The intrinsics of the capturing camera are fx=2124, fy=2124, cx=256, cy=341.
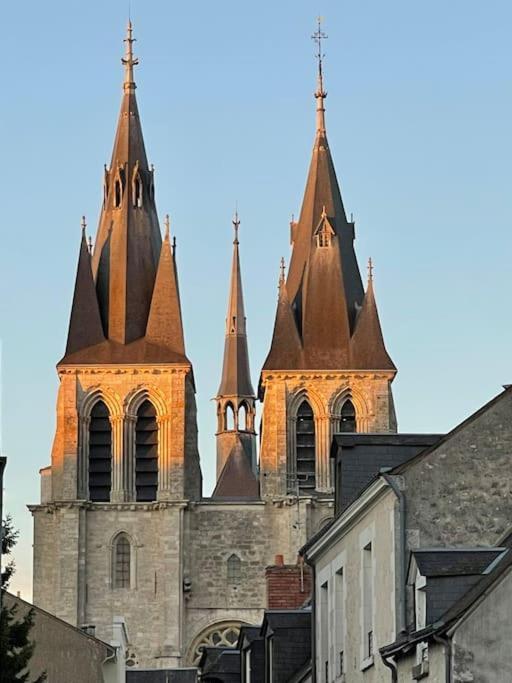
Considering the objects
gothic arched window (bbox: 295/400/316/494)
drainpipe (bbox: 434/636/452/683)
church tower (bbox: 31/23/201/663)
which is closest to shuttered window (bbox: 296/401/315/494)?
gothic arched window (bbox: 295/400/316/494)

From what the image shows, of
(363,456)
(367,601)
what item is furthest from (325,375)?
(367,601)

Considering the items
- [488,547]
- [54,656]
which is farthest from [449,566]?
[54,656]

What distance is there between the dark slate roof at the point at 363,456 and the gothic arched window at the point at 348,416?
162 ft

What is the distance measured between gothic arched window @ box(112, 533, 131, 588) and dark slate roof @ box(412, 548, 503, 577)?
5273cm

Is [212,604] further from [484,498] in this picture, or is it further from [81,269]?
[484,498]

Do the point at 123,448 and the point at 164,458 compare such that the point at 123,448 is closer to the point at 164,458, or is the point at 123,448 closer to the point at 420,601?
the point at 164,458

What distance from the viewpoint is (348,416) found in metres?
75.6

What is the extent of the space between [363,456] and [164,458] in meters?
48.5

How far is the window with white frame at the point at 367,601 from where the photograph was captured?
23.3m

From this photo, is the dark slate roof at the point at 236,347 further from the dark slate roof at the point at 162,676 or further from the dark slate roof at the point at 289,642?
the dark slate roof at the point at 289,642

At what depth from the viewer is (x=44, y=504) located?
244ft

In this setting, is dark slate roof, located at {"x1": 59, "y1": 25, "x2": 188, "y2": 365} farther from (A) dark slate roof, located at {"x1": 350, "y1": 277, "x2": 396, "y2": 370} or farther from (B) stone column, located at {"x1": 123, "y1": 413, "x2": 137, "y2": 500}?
(A) dark slate roof, located at {"x1": 350, "y1": 277, "x2": 396, "y2": 370}

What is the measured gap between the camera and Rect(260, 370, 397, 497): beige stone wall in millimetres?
74938

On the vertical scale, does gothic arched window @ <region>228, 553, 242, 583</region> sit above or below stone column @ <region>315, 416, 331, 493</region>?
below
